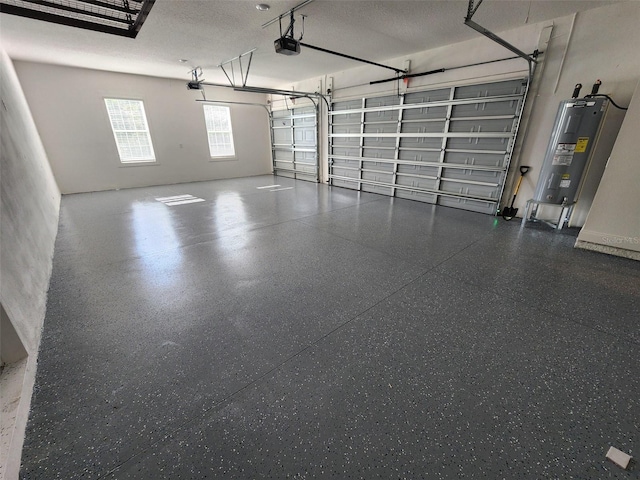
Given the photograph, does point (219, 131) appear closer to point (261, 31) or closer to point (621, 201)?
point (261, 31)

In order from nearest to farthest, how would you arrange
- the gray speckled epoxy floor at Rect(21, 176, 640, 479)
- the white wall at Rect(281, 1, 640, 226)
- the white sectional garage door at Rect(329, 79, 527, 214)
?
the gray speckled epoxy floor at Rect(21, 176, 640, 479) < the white wall at Rect(281, 1, 640, 226) < the white sectional garage door at Rect(329, 79, 527, 214)

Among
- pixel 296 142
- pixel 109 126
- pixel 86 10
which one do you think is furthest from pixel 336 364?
pixel 109 126

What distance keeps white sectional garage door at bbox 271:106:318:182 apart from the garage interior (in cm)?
119

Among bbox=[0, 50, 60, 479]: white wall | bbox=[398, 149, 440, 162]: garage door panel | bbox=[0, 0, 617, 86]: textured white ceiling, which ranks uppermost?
bbox=[0, 0, 617, 86]: textured white ceiling

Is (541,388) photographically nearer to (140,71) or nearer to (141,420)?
(141,420)

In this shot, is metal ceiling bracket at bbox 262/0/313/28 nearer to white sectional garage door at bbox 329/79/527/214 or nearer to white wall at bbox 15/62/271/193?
white sectional garage door at bbox 329/79/527/214

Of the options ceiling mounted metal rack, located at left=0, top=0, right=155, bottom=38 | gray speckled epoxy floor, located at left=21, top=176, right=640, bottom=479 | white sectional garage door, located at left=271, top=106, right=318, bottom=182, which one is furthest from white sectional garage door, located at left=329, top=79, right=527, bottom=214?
ceiling mounted metal rack, located at left=0, top=0, right=155, bottom=38

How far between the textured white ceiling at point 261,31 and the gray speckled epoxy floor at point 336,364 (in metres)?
3.07

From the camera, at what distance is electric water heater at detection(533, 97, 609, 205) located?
3328 millimetres

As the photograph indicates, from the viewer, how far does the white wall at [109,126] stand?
238 inches

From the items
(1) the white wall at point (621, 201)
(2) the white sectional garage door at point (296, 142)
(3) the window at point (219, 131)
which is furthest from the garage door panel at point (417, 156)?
(3) the window at point (219, 131)

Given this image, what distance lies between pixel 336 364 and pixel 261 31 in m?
4.79

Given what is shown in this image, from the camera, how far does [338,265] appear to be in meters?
2.85

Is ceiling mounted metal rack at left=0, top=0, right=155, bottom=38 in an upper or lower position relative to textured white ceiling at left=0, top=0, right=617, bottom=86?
lower
